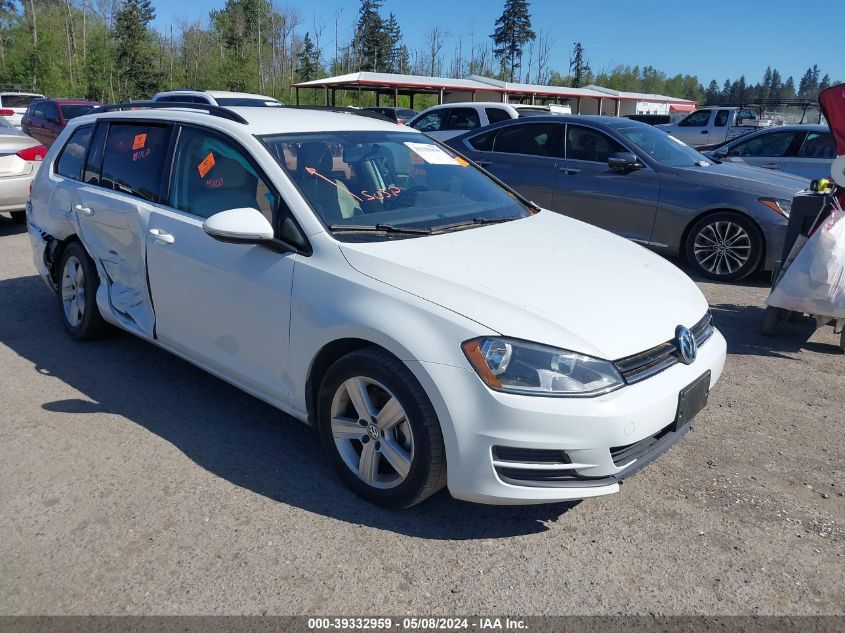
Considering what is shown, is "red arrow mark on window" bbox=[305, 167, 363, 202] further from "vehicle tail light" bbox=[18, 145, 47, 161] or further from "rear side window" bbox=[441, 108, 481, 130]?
"rear side window" bbox=[441, 108, 481, 130]

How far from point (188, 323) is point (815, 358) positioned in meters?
4.32

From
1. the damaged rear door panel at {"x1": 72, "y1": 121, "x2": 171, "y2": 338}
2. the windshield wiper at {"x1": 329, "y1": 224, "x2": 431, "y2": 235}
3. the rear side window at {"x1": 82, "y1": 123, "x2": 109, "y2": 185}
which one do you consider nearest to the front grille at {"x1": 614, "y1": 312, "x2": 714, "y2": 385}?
the windshield wiper at {"x1": 329, "y1": 224, "x2": 431, "y2": 235}

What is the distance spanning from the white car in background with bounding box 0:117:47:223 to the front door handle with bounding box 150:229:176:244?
6003mm

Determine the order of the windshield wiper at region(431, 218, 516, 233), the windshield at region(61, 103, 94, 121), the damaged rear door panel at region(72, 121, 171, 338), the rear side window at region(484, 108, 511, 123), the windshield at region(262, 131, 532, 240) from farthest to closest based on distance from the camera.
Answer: the windshield at region(61, 103, 94, 121), the rear side window at region(484, 108, 511, 123), the damaged rear door panel at region(72, 121, 171, 338), the windshield wiper at region(431, 218, 516, 233), the windshield at region(262, 131, 532, 240)

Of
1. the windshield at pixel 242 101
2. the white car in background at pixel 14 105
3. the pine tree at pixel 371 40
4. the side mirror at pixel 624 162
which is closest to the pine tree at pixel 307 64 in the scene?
the pine tree at pixel 371 40

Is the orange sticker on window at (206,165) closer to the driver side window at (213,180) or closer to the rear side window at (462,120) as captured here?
the driver side window at (213,180)

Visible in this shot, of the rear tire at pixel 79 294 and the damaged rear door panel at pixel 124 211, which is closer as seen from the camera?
the damaged rear door panel at pixel 124 211

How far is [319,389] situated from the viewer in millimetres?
3301

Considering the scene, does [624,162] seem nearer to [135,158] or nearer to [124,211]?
[135,158]

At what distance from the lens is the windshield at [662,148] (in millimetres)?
7882

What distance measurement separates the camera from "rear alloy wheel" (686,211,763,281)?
23.6ft

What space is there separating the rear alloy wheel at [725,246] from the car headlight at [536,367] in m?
Answer: 5.20

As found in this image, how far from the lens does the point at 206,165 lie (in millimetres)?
4023

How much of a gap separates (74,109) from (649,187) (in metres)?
15.8
